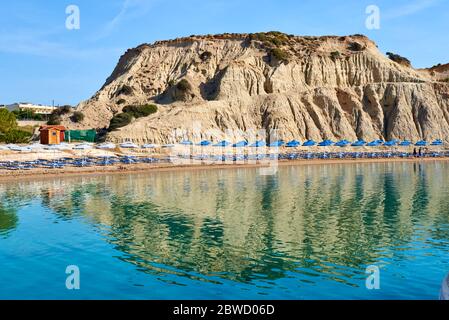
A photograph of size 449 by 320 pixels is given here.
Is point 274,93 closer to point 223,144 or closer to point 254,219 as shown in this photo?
point 223,144

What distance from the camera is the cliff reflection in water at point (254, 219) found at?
16.4 m

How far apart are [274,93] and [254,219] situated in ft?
191

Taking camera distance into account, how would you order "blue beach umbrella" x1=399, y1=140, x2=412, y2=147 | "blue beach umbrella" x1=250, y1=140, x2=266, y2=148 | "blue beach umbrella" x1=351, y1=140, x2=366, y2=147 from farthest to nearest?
"blue beach umbrella" x1=399, y1=140, x2=412, y2=147, "blue beach umbrella" x1=351, y1=140, x2=366, y2=147, "blue beach umbrella" x1=250, y1=140, x2=266, y2=148

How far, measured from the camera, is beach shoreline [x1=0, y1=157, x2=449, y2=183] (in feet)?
151

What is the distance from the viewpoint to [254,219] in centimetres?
2400

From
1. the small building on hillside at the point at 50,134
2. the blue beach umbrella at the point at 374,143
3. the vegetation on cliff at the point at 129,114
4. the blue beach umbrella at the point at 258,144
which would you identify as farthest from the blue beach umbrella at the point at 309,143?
the small building on hillside at the point at 50,134

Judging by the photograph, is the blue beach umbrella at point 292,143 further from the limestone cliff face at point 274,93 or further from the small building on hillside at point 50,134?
the small building on hillside at point 50,134

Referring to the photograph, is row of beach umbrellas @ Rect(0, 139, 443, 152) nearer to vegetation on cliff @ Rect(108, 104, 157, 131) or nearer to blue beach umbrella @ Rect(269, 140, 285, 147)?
blue beach umbrella @ Rect(269, 140, 285, 147)

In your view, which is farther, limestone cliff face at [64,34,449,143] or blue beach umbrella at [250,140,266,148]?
limestone cliff face at [64,34,449,143]

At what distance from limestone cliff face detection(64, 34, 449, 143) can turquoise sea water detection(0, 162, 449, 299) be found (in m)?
37.8

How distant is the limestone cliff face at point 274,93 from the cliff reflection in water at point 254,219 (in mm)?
30903

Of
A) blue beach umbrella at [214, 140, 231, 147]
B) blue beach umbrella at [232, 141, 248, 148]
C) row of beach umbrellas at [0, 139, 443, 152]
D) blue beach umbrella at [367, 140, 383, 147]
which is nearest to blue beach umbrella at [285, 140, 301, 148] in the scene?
row of beach umbrellas at [0, 139, 443, 152]

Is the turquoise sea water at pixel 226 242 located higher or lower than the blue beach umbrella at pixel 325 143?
lower
